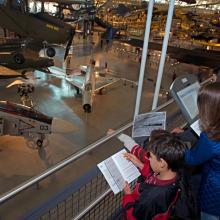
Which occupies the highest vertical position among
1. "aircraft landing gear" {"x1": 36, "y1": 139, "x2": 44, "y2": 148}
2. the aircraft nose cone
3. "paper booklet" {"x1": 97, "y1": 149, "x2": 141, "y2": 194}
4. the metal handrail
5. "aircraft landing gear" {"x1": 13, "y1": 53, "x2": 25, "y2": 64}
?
the metal handrail

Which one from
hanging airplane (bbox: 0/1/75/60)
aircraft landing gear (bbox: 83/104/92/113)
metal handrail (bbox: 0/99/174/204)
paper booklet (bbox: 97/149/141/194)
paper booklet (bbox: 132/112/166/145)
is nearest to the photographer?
metal handrail (bbox: 0/99/174/204)

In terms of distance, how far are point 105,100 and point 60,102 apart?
6.44 feet

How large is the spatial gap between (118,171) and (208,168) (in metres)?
0.61

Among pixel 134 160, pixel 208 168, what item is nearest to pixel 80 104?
pixel 134 160

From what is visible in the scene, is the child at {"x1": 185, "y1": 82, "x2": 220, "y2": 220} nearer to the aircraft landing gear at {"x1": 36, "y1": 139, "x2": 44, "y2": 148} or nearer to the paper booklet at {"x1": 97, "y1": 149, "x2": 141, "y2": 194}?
the paper booklet at {"x1": 97, "y1": 149, "x2": 141, "y2": 194}

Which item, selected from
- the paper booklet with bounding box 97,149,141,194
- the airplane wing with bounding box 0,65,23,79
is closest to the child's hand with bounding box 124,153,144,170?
the paper booklet with bounding box 97,149,141,194

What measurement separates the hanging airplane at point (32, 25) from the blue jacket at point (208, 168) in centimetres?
983

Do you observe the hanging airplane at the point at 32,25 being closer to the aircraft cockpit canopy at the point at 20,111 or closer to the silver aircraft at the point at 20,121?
the aircraft cockpit canopy at the point at 20,111

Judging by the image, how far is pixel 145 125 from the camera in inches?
93.7

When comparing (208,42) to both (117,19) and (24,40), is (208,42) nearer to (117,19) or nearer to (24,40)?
(117,19)

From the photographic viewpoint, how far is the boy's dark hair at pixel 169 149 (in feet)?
5.70

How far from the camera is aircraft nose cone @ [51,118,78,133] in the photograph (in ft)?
31.0

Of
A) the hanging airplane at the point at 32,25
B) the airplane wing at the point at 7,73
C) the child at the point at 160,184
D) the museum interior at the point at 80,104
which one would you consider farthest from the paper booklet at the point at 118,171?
the airplane wing at the point at 7,73

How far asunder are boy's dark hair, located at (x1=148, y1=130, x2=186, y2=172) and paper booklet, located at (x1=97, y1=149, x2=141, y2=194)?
0.31 m
